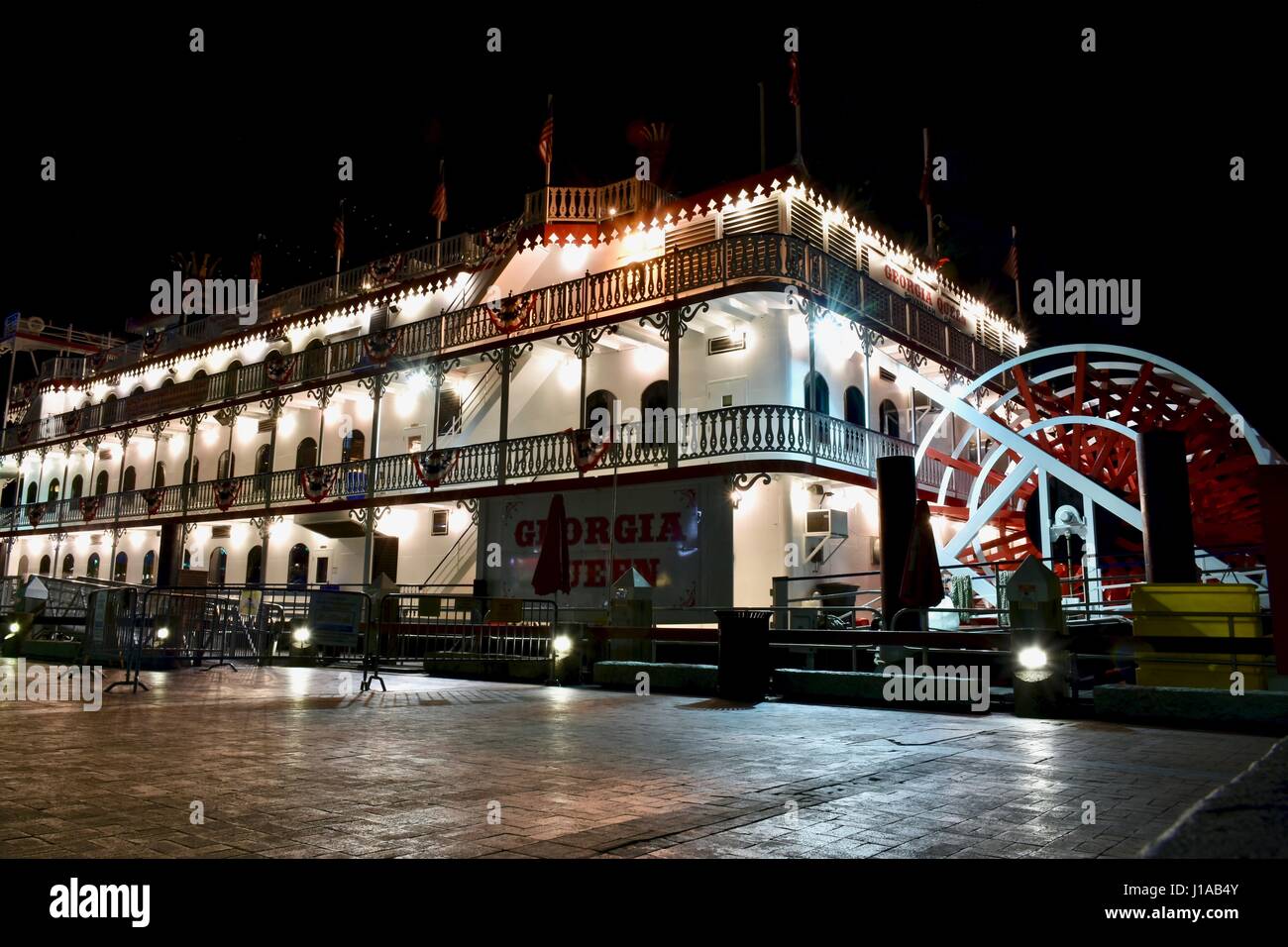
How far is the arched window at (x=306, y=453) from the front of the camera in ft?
93.1

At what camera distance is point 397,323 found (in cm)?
2669

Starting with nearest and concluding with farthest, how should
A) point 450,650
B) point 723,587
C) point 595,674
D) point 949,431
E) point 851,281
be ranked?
1. point 595,674
2. point 450,650
3. point 723,587
4. point 851,281
5. point 949,431

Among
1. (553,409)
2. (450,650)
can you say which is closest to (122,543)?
(553,409)

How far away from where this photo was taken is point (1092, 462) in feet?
74.0

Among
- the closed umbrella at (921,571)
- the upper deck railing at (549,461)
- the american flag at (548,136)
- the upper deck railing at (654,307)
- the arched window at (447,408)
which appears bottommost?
the closed umbrella at (921,571)

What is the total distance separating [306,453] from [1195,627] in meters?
25.5

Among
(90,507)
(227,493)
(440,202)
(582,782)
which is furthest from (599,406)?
(90,507)

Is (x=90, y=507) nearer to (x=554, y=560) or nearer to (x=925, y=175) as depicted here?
(x=554, y=560)

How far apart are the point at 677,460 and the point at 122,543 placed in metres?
24.8

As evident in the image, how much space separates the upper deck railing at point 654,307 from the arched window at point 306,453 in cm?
208

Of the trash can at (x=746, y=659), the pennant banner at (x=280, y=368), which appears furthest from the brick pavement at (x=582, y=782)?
the pennant banner at (x=280, y=368)

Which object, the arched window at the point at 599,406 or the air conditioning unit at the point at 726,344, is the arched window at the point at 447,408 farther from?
the air conditioning unit at the point at 726,344
